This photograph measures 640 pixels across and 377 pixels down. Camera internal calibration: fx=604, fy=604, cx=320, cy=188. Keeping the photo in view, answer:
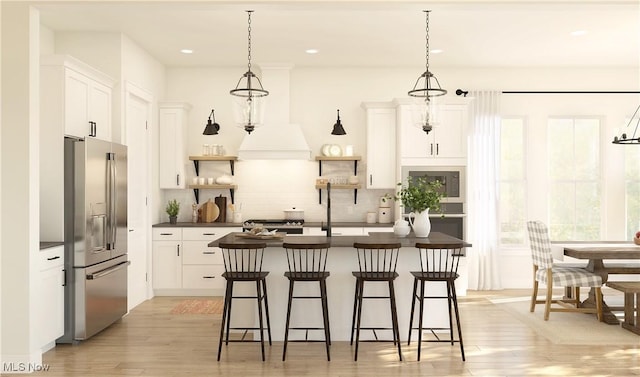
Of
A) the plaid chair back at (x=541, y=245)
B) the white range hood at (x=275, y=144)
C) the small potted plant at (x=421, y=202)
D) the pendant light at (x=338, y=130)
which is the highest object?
the pendant light at (x=338, y=130)

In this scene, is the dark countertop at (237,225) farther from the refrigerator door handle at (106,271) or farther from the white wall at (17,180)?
the white wall at (17,180)

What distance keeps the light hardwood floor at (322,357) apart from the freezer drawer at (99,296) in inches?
5.8

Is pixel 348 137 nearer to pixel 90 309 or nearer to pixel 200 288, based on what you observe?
pixel 200 288

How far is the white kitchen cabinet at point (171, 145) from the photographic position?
320 inches

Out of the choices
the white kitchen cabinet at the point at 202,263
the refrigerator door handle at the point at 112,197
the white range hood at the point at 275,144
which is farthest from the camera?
the white kitchen cabinet at the point at 202,263

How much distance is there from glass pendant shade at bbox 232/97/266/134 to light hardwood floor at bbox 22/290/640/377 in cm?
195

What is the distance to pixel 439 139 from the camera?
7.94 metres

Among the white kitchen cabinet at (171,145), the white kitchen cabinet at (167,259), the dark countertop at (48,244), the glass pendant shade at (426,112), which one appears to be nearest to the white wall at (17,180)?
the dark countertop at (48,244)

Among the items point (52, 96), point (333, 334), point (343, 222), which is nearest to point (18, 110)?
point (52, 96)

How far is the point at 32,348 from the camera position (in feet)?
15.5

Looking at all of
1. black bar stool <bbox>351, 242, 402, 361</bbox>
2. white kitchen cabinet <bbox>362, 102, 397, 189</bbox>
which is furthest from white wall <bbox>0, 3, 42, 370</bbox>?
white kitchen cabinet <bbox>362, 102, 397, 189</bbox>

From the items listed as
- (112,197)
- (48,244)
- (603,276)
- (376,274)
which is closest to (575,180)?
(603,276)

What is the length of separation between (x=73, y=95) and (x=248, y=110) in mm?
1764

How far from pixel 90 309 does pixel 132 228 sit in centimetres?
169
